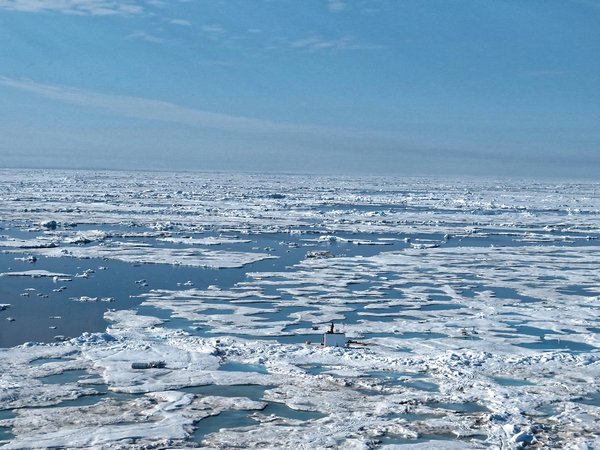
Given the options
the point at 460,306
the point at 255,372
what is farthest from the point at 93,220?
the point at 255,372

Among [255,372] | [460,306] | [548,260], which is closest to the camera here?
[255,372]

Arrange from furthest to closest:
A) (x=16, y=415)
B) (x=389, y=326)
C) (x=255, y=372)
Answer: (x=389, y=326)
(x=255, y=372)
(x=16, y=415)

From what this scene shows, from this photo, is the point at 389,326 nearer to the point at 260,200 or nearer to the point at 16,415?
the point at 16,415

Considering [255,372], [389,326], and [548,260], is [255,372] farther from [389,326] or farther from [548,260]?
[548,260]

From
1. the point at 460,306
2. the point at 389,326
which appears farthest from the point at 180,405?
the point at 460,306

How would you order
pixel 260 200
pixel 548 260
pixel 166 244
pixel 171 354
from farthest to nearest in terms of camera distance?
pixel 260 200 < pixel 166 244 < pixel 548 260 < pixel 171 354

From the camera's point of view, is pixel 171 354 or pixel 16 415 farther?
pixel 171 354
